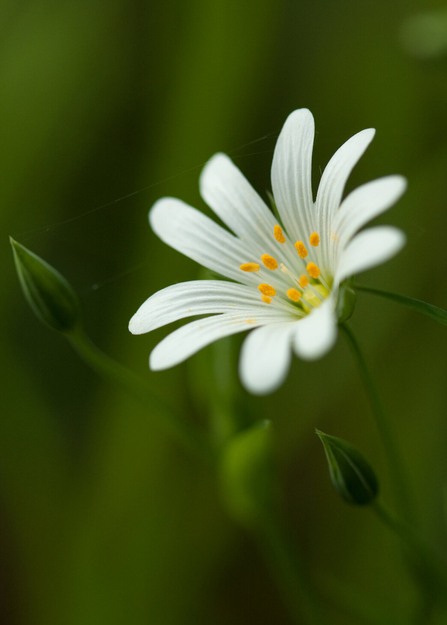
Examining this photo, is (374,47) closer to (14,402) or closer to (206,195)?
(206,195)

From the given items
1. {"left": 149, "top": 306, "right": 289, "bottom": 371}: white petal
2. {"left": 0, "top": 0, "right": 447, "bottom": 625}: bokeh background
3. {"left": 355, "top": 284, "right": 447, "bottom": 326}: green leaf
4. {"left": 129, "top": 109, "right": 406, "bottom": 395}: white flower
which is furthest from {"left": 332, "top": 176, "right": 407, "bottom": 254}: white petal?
{"left": 0, "top": 0, "right": 447, "bottom": 625}: bokeh background

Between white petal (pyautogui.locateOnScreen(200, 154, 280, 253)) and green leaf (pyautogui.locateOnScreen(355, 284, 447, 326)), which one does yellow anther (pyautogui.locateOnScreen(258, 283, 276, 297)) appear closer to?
white petal (pyautogui.locateOnScreen(200, 154, 280, 253))

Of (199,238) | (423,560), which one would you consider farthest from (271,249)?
(423,560)

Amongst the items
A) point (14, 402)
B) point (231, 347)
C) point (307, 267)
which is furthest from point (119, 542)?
point (307, 267)

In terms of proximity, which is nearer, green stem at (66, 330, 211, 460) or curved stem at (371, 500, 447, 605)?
curved stem at (371, 500, 447, 605)

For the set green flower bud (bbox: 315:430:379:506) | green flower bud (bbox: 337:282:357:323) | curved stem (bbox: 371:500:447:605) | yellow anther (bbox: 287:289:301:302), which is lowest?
curved stem (bbox: 371:500:447:605)

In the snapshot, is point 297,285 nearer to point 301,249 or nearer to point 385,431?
point 301,249
